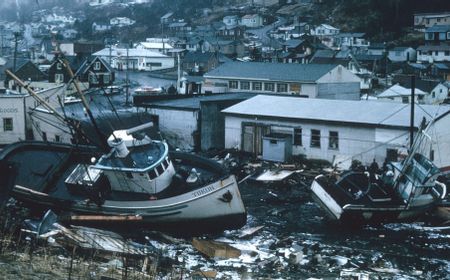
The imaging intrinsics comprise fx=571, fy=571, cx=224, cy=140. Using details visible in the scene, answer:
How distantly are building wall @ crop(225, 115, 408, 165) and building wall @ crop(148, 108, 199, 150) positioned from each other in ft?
9.67

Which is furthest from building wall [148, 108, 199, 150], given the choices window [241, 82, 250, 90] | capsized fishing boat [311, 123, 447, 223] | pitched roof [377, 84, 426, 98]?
pitched roof [377, 84, 426, 98]

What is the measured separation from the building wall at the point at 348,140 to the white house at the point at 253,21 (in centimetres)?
7362

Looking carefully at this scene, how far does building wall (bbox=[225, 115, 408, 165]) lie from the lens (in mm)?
22594

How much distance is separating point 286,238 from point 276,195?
480cm

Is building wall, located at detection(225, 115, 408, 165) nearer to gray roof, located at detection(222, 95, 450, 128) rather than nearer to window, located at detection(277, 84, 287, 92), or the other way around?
gray roof, located at detection(222, 95, 450, 128)

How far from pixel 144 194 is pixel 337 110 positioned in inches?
458

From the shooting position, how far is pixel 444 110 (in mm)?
23094

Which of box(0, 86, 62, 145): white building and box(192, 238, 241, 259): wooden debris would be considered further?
box(0, 86, 62, 145): white building

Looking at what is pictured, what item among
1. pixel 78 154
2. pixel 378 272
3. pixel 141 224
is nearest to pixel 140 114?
pixel 78 154

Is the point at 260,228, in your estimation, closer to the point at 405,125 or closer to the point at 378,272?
the point at 378,272

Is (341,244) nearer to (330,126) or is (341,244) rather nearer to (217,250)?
(217,250)

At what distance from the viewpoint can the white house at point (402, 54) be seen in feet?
207

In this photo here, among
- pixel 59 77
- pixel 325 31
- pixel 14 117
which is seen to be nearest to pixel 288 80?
pixel 14 117

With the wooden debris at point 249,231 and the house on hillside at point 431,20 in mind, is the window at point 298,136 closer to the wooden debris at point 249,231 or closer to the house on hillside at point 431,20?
the wooden debris at point 249,231
